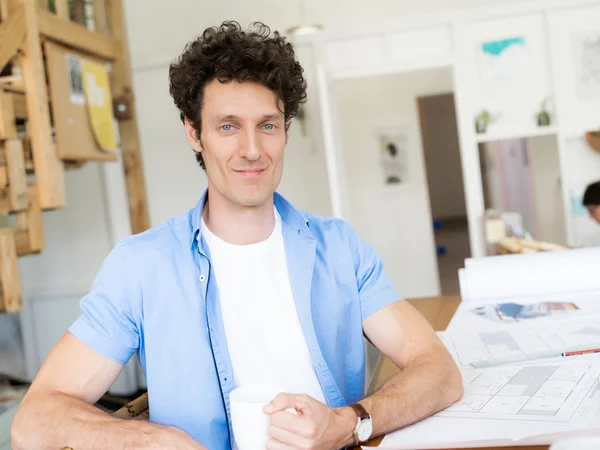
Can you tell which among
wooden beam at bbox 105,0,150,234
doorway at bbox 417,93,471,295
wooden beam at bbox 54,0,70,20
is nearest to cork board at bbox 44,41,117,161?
wooden beam at bbox 54,0,70,20

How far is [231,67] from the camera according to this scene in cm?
153

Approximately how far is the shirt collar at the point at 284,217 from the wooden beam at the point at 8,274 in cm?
171

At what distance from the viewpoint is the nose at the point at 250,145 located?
1511mm

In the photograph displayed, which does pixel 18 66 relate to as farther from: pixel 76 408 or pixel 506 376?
pixel 506 376

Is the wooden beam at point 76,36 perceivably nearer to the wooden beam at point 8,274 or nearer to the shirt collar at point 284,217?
the wooden beam at point 8,274

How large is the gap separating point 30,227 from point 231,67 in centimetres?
209

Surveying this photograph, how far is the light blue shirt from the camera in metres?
1.39

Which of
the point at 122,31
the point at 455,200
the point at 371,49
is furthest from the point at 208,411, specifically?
the point at 455,200

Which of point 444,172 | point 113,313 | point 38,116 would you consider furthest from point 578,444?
point 444,172

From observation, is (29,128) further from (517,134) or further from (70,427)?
(517,134)

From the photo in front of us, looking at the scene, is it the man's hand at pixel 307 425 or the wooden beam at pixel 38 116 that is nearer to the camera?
the man's hand at pixel 307 425

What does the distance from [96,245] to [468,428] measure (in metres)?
4.94

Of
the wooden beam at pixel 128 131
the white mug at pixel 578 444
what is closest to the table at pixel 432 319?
the white mug at pixel 578 444

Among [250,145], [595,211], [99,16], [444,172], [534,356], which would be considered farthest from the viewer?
[444,172]
